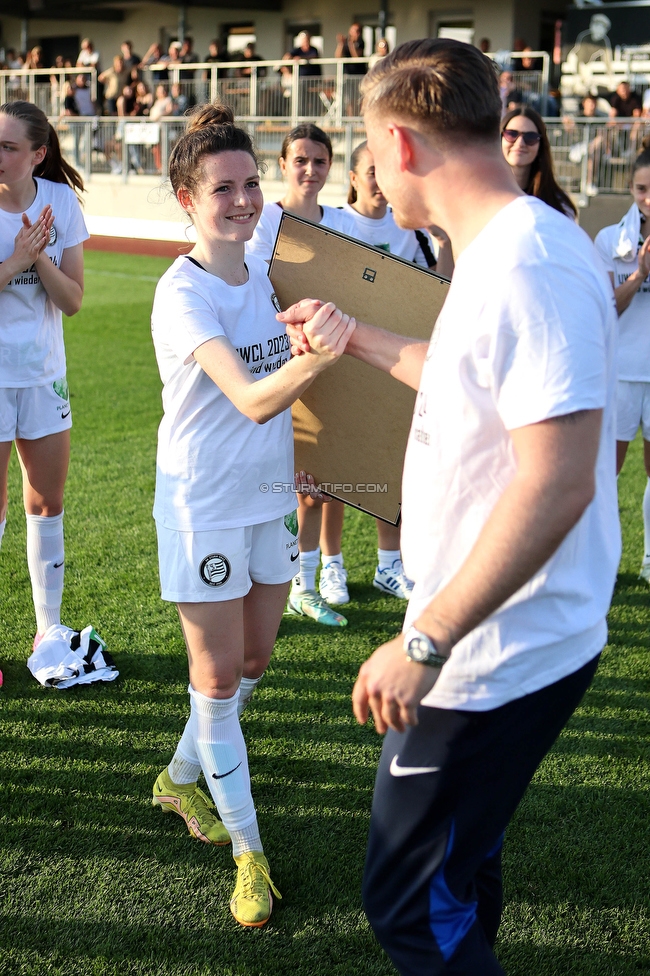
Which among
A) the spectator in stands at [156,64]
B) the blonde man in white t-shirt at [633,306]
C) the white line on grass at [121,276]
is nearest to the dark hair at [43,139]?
the blonde man in white t-shirt at [633,306]

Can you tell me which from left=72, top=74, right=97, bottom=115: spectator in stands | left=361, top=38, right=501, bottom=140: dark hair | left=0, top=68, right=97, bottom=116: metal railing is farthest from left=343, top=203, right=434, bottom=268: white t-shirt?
left=0, top=68, right=97, bottom=116: metal railing

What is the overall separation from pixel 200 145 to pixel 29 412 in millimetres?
1724

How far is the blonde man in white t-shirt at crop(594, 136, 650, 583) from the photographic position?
5.04 meters

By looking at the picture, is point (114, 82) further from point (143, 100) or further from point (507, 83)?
point (507, 83)

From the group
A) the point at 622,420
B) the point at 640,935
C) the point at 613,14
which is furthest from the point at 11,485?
the point at 613,14

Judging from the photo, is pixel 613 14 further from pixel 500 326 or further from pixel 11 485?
pixel 500 326

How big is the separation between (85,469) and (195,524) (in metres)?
4.75

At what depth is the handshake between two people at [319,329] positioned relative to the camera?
87.0 inches

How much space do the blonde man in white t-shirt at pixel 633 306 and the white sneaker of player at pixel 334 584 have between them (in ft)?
5.45

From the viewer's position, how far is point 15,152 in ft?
12.3

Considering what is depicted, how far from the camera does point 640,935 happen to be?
2781 mm

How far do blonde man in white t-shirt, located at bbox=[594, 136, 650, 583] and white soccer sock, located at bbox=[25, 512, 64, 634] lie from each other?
295 cm

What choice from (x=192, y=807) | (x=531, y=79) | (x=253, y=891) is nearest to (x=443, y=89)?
(x=253, y=891)

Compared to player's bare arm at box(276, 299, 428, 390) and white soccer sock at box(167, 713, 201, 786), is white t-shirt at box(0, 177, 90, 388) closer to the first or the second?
white soccer sock at box(167, 713, 201, 786)
